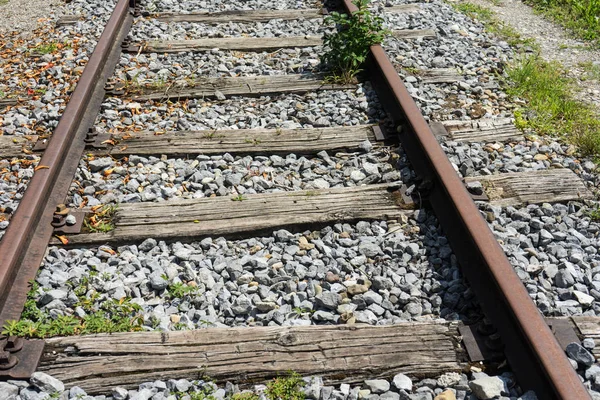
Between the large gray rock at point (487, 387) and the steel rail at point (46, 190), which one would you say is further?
the steel rail at point (46, 190)

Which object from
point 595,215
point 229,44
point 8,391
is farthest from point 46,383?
point 229,44

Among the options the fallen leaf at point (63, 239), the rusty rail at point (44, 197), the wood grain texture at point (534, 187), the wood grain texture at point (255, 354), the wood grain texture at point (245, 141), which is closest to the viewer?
the wood grain texture at point (255, 354)

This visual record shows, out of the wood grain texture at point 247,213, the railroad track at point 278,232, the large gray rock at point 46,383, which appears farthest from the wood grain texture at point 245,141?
the large gray rock at point 46,383

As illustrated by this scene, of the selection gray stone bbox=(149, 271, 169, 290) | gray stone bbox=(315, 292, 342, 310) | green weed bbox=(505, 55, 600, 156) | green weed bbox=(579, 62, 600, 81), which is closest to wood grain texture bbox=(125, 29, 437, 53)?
green weed bbox=(505, 55, 600, 156)

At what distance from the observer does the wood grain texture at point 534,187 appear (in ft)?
12.1

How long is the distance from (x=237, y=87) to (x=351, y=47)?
39.2 inches

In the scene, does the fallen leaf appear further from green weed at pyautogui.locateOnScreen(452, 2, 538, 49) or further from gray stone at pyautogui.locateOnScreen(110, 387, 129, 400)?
green weed at pyautogui.locateOnScreen(452, 2, 538, 49)

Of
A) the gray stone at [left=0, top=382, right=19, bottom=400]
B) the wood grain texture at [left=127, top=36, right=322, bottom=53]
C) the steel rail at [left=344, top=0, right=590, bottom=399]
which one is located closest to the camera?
the steel rail at [left=344, top=0, right=590, bottom=399]

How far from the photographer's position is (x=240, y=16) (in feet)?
20.6

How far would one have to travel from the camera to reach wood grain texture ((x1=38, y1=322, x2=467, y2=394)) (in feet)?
8.65

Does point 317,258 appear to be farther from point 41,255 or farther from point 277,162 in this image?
point 41,255

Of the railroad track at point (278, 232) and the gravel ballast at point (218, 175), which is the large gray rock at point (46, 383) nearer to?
the railroad track at point (278, 232)

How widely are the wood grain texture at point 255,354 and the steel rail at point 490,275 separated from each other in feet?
0.78

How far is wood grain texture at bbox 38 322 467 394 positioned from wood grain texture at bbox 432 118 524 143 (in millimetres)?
1812
